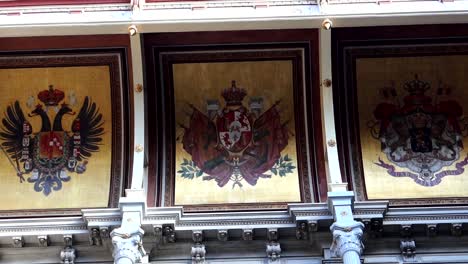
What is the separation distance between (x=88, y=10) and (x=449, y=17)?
5.79 meters

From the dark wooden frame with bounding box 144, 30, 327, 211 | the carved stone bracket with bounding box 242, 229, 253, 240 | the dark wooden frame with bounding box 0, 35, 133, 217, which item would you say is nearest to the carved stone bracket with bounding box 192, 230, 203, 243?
the carved stone bracket with bounding box 242, 229, 253, 240

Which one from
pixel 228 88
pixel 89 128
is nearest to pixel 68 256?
pixel 89 128

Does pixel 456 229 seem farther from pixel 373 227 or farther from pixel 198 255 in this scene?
pixel 198 255

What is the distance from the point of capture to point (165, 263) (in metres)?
12.3

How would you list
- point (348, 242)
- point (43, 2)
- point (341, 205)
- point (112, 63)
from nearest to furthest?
point (348, 242)
point (341, 205)
point (43, 2)
point (112, 63)

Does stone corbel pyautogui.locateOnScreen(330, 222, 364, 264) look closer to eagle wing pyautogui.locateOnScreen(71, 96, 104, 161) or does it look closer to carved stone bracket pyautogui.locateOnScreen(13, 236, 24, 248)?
eagle wing pyautogui.locateOnScreen(71, 96, 104, 161)

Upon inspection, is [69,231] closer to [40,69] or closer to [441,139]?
[40,69]

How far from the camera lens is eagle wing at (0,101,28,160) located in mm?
13484

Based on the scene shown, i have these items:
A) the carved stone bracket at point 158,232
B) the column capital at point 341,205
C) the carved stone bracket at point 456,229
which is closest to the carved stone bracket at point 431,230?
the carved stone bracket at point 456,229

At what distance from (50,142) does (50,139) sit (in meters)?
0.05

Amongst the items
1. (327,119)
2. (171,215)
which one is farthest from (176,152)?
(327,119)

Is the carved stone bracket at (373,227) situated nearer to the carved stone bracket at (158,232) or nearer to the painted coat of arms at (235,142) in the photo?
the painted coat of arms at (235,142)

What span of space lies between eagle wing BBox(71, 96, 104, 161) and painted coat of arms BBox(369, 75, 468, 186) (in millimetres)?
4749

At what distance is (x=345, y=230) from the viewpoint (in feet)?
38.3
